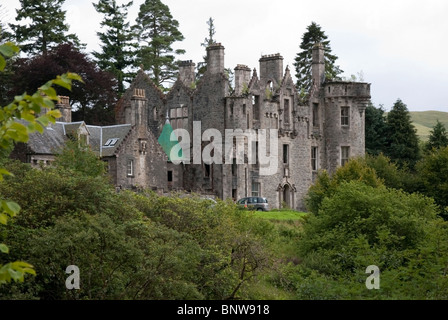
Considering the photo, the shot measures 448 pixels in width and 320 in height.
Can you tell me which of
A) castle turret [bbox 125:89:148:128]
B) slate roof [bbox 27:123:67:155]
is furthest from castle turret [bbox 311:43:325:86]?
slate roof [bbox 27:123:67:155]

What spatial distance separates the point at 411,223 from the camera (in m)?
33.2

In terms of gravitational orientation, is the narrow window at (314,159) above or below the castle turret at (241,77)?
below

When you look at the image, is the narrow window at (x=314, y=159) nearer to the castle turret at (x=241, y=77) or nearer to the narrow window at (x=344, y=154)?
the narrow window at (x=344, y=154)

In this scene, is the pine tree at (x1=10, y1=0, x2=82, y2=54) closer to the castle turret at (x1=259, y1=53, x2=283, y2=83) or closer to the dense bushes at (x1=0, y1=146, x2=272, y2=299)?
the castle turret at (x1=259, y1=53, x2=283, y2=83)

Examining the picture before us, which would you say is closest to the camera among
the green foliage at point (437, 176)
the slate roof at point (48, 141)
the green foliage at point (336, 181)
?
the green foliage at point (336, 181)

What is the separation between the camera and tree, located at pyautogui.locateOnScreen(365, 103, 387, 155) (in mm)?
70438

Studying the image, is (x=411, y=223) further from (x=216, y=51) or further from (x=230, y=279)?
(x=216, y=51)

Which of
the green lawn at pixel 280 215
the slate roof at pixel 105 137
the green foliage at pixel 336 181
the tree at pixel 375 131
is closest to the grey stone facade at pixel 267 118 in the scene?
the slate roof at pixel 105 137

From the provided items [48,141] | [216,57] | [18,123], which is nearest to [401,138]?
[216,57]

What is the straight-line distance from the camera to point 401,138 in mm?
69750

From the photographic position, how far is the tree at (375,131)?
231ft

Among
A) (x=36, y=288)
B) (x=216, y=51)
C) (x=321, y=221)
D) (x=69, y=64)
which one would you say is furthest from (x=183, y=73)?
(x=36, y=288)

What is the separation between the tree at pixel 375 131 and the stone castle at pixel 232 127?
443 inches

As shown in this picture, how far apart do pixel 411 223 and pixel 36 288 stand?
1775 centimetres
